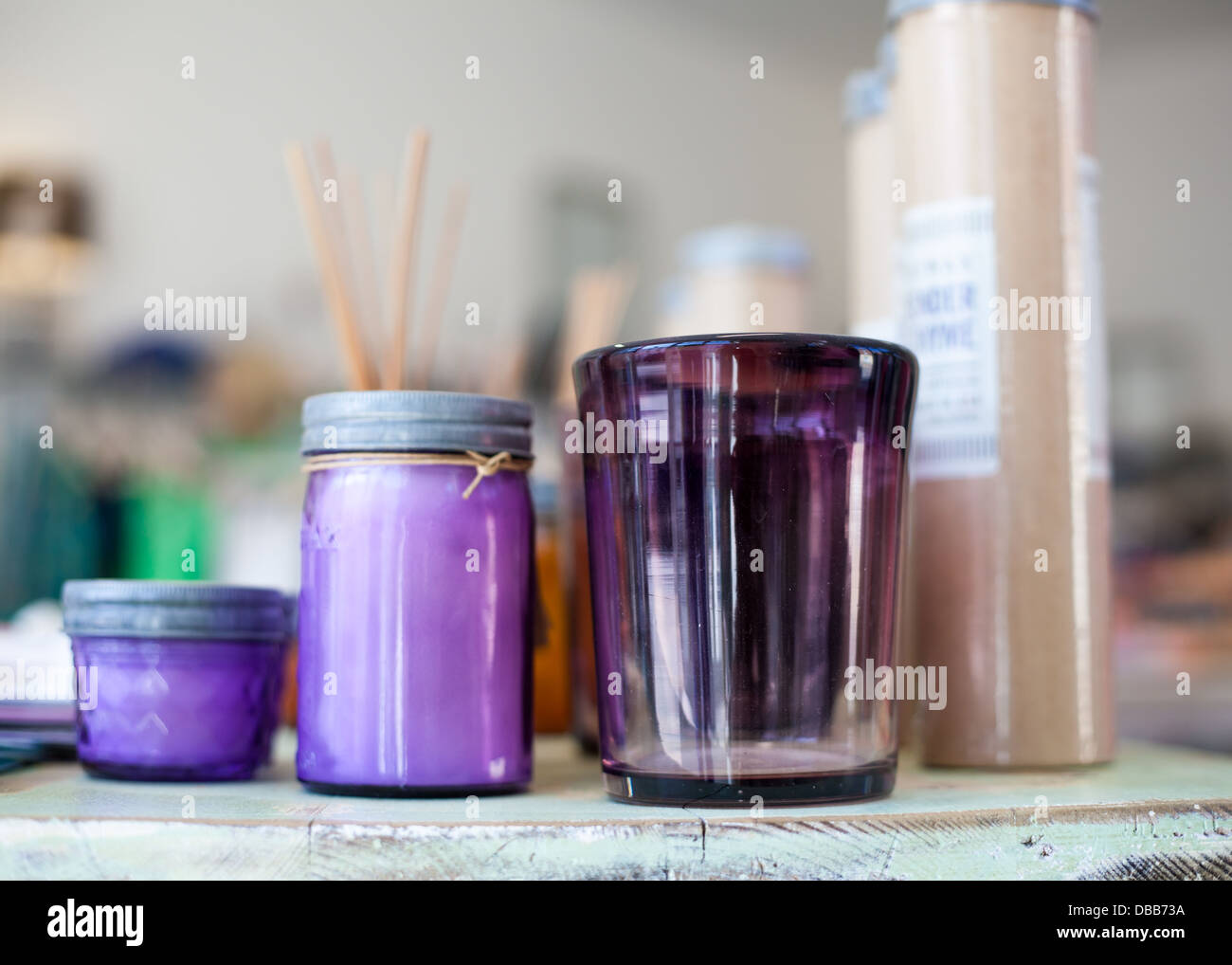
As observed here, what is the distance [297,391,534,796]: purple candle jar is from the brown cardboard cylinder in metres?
0.19

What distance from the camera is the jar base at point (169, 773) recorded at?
49 cm

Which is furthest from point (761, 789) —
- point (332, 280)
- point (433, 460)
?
point (332, 280)

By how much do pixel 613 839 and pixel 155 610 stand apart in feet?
0.71

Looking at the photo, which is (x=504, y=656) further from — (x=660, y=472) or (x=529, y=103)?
(x=529, y=103)

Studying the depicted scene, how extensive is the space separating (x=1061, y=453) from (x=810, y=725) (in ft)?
0.67

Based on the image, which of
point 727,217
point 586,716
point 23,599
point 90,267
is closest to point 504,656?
point 586,716

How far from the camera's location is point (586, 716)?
631 millimetres

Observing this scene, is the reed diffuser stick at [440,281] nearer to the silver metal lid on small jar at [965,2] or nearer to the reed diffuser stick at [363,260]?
the reed diffuser stick at [363,260]

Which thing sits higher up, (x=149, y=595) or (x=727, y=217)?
(x=727, y=217)

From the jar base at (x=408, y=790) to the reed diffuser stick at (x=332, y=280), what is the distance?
16cm

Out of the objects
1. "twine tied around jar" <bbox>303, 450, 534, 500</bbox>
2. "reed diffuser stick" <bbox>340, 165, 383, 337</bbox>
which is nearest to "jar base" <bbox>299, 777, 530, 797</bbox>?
"twine tied around jar" <bbox>303, 450, 534, 500</bbox>

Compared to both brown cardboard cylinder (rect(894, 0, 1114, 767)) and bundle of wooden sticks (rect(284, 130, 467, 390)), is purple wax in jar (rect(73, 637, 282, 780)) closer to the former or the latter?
A: bundle of wooden sticks (rect(284, 130, 467, 390))

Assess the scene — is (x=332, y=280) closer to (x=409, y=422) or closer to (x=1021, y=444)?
(x=409, y=422)

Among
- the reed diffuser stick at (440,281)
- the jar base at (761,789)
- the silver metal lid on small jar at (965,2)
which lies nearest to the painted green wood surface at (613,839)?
the jar base at (761,789)
